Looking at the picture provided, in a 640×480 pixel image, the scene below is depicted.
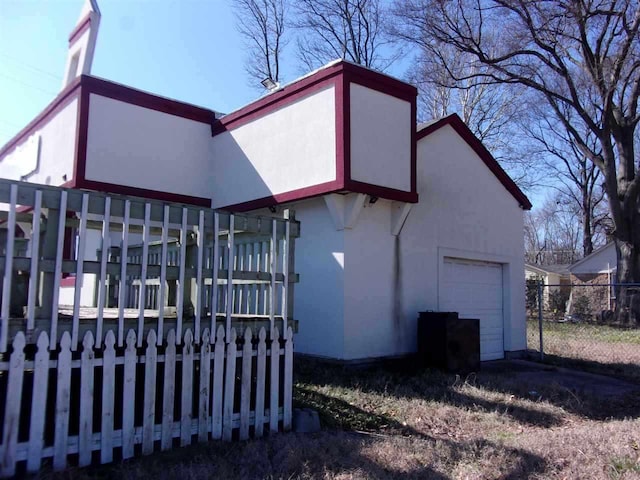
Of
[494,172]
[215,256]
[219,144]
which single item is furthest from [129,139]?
[494,172]

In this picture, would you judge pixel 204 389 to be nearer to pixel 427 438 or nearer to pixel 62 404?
pixel 62 404

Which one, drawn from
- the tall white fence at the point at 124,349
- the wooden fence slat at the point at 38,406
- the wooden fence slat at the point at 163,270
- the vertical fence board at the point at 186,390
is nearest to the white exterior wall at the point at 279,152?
the tall white fence at the point at 124,349

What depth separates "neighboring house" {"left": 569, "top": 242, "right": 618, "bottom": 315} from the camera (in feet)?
89.1

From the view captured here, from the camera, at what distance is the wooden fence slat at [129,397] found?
448cm

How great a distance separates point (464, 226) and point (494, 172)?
1758 mm

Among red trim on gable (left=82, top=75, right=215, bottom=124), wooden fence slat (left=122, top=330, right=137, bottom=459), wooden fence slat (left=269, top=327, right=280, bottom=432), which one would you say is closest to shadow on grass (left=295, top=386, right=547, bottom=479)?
wooden fence slat (left=269, top=327, right=280, bottom=432)

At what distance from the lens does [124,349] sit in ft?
15.3

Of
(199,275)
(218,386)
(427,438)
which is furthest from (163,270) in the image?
(427,438)

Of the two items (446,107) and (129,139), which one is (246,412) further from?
(446,107)

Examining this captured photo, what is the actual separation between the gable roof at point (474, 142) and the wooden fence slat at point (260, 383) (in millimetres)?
5997

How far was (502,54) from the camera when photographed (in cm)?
2145

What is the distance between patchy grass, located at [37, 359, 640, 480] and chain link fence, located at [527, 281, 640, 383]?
345cm

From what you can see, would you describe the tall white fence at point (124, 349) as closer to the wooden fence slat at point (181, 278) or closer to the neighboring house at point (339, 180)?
the wooden fence slat at point (181, 278)

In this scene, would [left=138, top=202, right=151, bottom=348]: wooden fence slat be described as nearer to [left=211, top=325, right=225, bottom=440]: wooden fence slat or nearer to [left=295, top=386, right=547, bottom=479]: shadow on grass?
[left=211, top=325, right=225, bottom=440]: wooden fence slat
